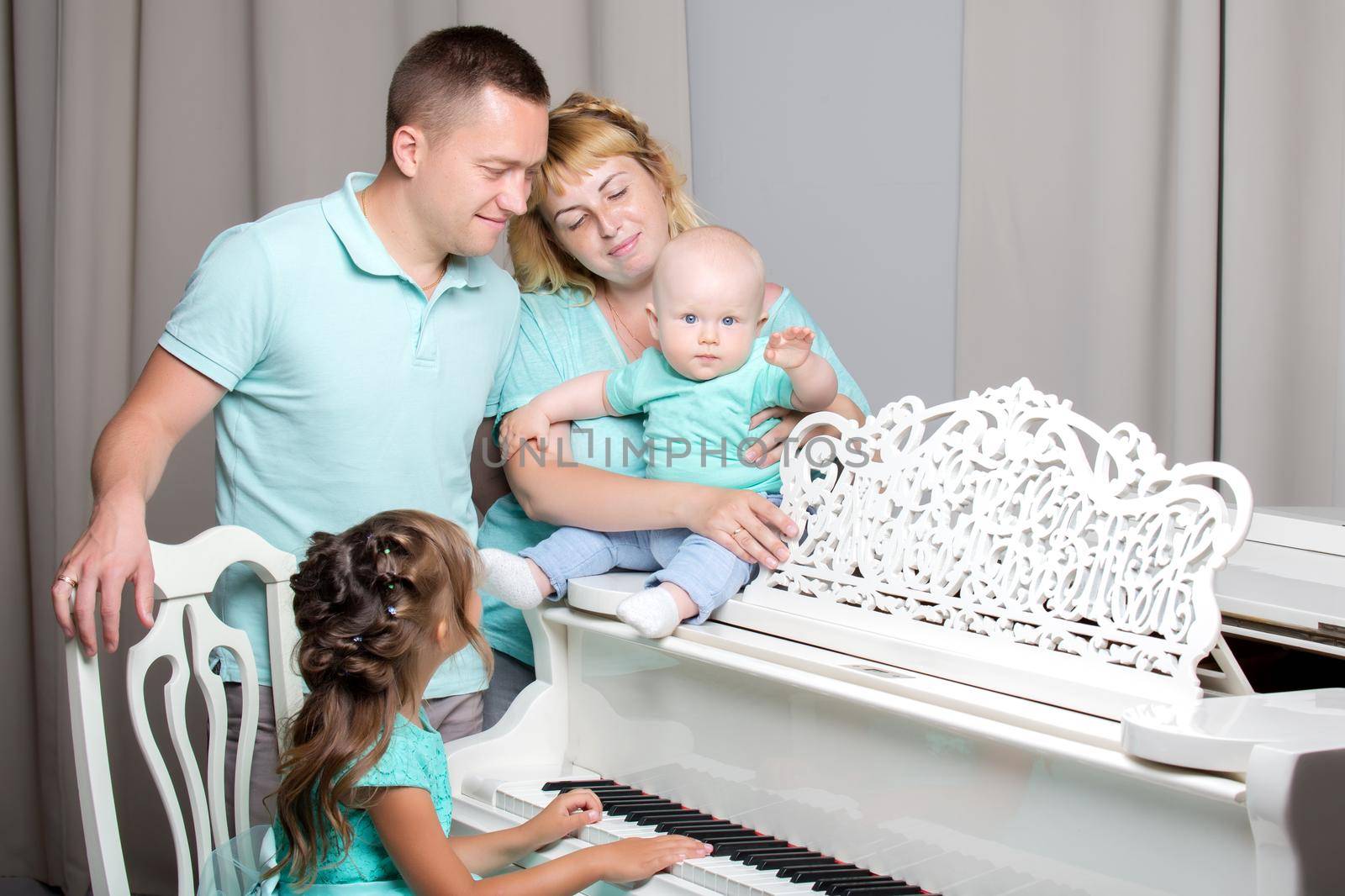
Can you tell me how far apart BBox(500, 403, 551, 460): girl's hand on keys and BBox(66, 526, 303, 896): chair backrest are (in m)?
0.37

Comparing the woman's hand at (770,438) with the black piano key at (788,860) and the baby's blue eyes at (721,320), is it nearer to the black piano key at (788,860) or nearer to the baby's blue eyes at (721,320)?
the baby's blue eyes at (721,320)

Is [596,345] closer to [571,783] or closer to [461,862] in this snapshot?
[571,783]

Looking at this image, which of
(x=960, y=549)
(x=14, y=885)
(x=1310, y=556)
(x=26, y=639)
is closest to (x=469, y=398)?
(x=960, y=549)

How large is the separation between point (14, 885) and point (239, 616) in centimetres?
183

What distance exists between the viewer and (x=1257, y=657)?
5.31ft

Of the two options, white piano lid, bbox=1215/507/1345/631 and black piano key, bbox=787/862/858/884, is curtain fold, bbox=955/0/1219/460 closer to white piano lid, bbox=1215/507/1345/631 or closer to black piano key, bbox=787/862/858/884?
white piano lid, bbox=1215/507/1345/631

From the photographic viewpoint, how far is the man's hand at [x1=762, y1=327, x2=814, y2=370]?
1.65m

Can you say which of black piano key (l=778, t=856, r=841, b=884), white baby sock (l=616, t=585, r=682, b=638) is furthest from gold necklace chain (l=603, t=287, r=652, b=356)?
black piano key (l=778, t=856, r=841, b=884)

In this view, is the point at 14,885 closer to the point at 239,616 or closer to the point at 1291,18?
the point at 239,616

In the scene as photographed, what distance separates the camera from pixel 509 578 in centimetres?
175

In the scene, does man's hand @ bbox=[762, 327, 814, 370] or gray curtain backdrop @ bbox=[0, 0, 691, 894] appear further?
gray curtain backdrop @ bbox=[0, 0, 691, 894]

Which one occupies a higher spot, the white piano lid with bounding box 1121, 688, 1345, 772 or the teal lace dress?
the white piano lid with bounding box 1121, 688, 1345, 772

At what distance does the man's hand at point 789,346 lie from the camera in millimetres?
1652

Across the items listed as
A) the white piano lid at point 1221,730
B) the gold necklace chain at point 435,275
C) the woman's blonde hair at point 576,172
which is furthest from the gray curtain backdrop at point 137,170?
the white piano lid at point 1221,730
